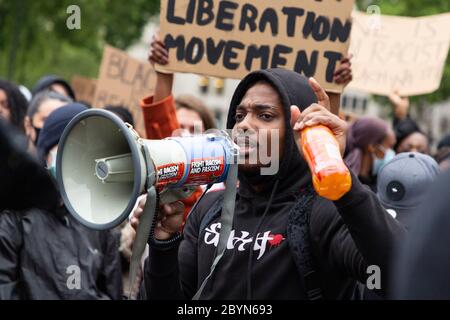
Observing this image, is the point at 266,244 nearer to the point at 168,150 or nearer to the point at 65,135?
the point at 168,150

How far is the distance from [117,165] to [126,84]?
4.62 metres

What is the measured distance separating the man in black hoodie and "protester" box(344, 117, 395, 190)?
318 centimetres

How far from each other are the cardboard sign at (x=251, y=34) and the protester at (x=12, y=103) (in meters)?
1.41

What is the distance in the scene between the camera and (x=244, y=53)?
13.5ft

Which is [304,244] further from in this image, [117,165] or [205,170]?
[117,165]

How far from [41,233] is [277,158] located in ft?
4.29

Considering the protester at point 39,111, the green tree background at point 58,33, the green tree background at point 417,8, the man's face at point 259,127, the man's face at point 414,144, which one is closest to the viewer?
the man's face at point 259,127

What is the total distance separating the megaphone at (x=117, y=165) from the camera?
2207 millimetres

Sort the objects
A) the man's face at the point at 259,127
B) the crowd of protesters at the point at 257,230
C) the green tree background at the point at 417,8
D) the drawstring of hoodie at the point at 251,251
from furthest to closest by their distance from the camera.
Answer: the green tree background at the point at 417,8 < the man's face at the point at 259,127 < the drawstring of hoodie at the point at 251,251 < the crowd of protesters at the point at 257,230

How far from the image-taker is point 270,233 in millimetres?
2590

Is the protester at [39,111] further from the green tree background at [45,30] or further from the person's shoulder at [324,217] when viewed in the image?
the green tree background at [45,30]

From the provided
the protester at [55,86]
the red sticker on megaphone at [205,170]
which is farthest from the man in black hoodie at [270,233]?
the protester at [55,86]

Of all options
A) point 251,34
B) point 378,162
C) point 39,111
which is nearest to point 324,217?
point 251,34

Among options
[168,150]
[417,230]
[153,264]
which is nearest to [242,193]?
[153,264]
